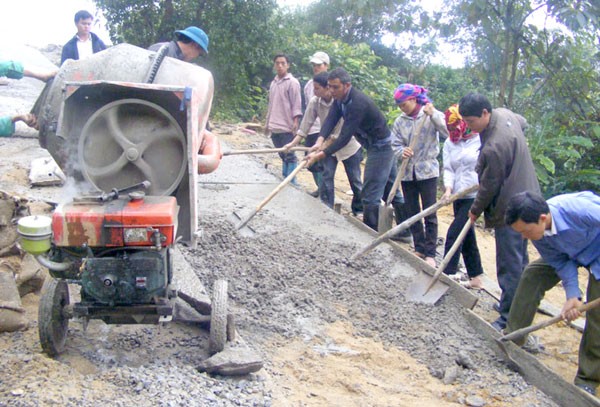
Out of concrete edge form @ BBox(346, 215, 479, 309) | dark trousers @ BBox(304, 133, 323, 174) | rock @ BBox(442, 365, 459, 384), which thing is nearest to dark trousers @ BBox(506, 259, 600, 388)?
concrete edge form @ BBox(346, 215, 479, 309)

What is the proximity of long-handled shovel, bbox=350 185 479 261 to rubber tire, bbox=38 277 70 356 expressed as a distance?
2.92m

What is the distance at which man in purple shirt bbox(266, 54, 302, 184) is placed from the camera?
8.30 meters

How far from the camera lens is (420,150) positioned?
6043 millimetres

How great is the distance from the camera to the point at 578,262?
3990 mm

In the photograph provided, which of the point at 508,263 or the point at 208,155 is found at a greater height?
the point at 208,155

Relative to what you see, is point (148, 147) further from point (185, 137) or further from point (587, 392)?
point (587, 392)

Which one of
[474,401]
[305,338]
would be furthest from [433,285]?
[474,401]

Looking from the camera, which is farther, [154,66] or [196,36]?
[196,36]

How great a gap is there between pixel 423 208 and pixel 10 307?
391 centimetres

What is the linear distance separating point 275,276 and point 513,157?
2173 millimetres

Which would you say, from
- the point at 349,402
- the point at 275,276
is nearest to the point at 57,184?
the point at 275,276

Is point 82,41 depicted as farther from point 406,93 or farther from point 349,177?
point 406,93

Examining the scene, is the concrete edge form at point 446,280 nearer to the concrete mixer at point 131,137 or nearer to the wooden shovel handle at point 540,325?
the wooden shovel handle at point 540,325

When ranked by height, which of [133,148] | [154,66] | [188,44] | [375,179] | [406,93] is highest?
[188,44]
